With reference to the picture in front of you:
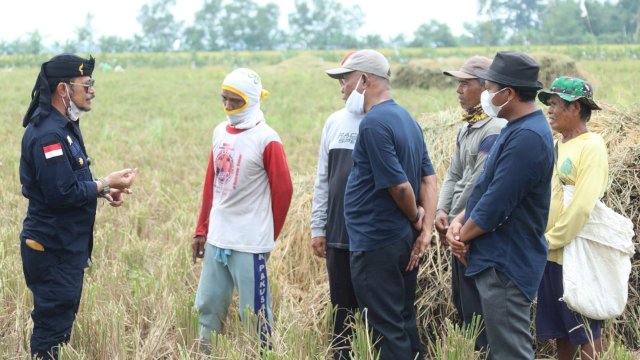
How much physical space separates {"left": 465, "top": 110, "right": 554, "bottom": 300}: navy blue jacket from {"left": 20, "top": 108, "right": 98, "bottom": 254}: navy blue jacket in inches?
75.6

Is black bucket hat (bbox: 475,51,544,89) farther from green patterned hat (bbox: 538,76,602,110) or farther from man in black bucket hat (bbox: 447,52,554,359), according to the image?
green patterned hat (bbox: 538,76,602,110)

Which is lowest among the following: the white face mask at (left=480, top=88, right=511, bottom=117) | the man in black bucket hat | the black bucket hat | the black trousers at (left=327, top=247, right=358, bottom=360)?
the black trousers at (left=327, top=247, right=358, bottom=360)

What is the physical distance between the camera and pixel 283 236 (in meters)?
5.85

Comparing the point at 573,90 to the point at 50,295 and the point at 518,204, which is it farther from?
the point at 50,295

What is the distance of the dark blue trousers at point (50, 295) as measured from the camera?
3.78 m

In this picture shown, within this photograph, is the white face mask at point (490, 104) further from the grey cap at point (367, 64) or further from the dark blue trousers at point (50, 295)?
the dark blue trousers at point (50, 295)

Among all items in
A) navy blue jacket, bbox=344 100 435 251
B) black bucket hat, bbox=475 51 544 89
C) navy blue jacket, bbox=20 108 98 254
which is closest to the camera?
black bucket hat, bbox=475 51 544 89

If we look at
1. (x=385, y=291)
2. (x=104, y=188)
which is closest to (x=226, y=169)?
(x=104, y=188)

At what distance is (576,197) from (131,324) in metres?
2.48

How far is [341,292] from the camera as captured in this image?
407cm

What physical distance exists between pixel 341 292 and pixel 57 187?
5.02ft

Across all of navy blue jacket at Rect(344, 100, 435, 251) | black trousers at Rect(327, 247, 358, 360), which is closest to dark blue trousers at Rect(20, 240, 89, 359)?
black trousers at Rect(327, 247, 358, 360)

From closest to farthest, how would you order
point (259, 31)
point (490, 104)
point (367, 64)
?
point (490, 104) → point (367, 64) → point (259, 31)

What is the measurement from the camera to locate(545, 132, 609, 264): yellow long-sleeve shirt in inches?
143
